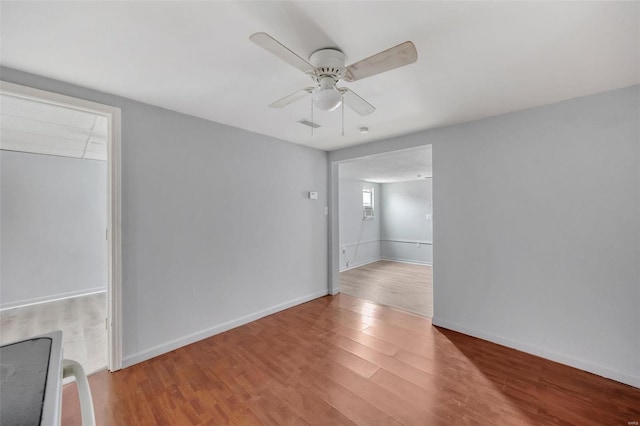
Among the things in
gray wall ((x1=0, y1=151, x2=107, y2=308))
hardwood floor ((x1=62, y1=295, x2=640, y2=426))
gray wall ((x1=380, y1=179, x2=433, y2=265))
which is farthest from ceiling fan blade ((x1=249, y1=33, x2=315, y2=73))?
gray wall ((x1=380, y1=179, x2=433, y2=265))

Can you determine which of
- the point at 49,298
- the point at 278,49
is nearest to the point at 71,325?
the point at 49,298

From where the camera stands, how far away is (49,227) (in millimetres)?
4207

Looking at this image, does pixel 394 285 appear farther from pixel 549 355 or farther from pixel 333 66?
pixel 333 66

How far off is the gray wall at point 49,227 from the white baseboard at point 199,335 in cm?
270

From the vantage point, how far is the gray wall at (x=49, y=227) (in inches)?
153

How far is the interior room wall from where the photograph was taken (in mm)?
6387

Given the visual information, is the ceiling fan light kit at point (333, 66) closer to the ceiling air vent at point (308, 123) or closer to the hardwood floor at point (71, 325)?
the ceiling air vent at point (308, 123)

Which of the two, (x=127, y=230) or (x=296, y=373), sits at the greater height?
(x=127, y=230)

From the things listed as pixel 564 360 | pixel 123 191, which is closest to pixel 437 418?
pixel 564 360

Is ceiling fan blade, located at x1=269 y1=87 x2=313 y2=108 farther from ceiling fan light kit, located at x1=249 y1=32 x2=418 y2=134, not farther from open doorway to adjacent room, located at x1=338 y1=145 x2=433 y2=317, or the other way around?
open doorway to adjacent room, located at x1=338 y1=145 x2=433 y2=317

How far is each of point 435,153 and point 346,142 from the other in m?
1.26

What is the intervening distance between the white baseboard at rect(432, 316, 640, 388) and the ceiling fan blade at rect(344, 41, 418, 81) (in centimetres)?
289

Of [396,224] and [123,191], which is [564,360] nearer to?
[123,191]

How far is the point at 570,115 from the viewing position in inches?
91.8
